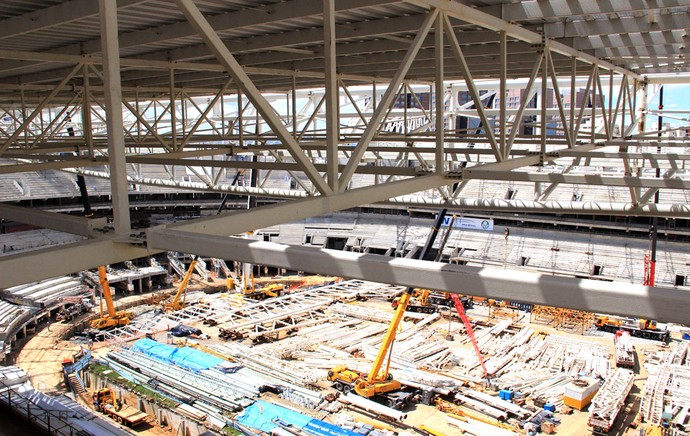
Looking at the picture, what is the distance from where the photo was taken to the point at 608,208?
8.62 meters

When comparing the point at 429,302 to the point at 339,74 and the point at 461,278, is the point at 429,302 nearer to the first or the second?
the point at 339,74

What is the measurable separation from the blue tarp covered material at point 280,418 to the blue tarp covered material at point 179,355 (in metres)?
3.03

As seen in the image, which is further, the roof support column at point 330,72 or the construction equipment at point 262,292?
the construction equipment at point 262,292

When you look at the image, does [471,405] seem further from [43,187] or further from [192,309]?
[43,187]

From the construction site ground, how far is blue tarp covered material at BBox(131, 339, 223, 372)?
156cm

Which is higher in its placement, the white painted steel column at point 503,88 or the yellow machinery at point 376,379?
the white painted steel column at point 503,88

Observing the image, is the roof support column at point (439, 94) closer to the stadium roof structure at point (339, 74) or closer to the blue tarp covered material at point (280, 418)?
the stadium roof structure at point (339, 74)

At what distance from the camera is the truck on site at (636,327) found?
2175 cm

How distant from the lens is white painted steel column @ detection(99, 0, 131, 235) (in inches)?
119

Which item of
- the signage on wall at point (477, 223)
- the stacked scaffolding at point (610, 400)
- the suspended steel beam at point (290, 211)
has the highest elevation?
the suspended steel beam at point (290, 211)

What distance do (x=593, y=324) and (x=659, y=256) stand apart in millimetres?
7496

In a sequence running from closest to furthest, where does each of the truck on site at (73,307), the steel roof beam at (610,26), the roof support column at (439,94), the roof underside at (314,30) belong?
the roof support column at (439,94), the roof underside at (314,30), the steel roof beam at (610,26), the truck on site at (73,307)

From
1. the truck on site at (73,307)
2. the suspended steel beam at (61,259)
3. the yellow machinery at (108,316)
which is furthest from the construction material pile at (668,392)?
the truck on site at (73,307)

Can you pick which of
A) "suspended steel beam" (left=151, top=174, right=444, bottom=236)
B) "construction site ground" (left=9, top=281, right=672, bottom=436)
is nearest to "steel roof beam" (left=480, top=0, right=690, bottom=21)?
"suspended steel beam" (left=151, top=174, right=444, bottom=236)
